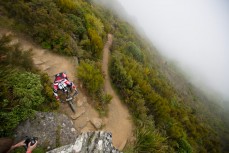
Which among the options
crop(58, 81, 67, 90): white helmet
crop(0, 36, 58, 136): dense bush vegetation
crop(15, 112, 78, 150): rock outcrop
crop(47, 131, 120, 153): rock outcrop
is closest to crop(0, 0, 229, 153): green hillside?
crop(0, 36, 58, 136): dense bush vegetation

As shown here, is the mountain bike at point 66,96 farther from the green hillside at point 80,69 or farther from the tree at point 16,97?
the tree at point 16,97

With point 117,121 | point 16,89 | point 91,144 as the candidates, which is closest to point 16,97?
point 16,89

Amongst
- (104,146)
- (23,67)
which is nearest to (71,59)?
(23,67)

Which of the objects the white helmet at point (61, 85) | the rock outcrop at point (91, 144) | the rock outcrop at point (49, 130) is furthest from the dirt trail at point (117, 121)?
the rock outcrop at point (91, 144)

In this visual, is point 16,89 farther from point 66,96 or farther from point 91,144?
point 91,144

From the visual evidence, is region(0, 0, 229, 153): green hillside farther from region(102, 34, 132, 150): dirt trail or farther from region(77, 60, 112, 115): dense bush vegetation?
region(102, 34, 132, 150): dirt trail

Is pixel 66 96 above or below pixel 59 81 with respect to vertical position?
below

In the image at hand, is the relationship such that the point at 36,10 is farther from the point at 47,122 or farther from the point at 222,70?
the point at 222,70
